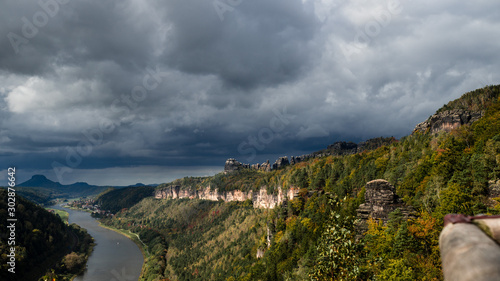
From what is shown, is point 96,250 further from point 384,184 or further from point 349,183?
point 384,184

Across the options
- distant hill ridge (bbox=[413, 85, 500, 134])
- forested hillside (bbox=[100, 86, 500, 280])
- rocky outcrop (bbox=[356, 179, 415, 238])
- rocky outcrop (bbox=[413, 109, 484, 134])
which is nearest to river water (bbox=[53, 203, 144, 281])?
forested hillside (bbox=[100, 86, 500, 280])

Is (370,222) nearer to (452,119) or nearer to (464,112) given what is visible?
(452,119)

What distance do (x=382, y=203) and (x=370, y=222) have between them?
10.0ft

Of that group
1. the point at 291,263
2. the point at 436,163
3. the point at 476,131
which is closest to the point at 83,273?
the point at 291,263

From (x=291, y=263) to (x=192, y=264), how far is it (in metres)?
91.1

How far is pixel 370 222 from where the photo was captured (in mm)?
33406

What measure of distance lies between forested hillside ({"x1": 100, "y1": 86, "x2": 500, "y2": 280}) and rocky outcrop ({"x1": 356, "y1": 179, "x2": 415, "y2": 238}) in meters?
1.21

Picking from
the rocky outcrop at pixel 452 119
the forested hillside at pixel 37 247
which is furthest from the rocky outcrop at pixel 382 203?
the forested hillside at pixel 37 247

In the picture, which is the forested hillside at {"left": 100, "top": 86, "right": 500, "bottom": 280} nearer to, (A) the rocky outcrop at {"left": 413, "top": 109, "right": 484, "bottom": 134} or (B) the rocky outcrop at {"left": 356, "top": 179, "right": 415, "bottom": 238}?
(B) the rocky outcrop at {"left": 356, "top": 179, "right": 415, "bottom": 238}

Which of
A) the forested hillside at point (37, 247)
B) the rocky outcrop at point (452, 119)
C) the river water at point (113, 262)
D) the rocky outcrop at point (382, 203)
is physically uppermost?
the rocky outcrop at point (452, 119)

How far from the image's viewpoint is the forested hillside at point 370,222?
16.8m

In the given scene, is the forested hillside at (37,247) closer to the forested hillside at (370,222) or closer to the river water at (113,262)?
the river water at (113,262)

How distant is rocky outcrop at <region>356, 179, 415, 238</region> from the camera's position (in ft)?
108

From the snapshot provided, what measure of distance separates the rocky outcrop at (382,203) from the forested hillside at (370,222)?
121 cm
